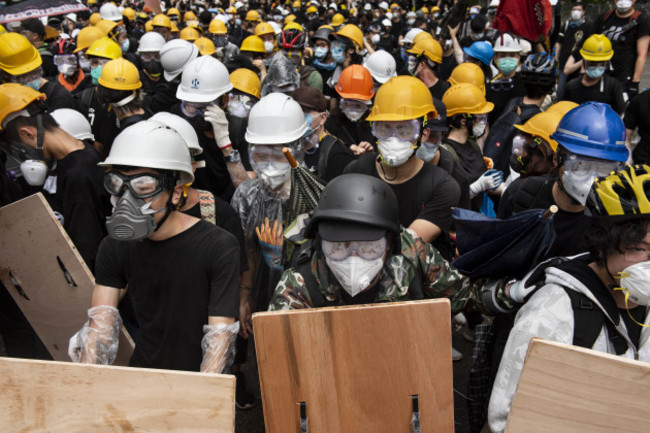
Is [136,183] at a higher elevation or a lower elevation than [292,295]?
higher

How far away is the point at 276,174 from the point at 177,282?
3.99 ft

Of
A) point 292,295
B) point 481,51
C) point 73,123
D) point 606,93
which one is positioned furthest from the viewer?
point 481,51

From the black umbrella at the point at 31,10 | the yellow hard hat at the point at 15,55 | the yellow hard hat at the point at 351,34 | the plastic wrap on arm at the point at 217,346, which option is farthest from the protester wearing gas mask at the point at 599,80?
the yellow hard hat at the point at 15,55

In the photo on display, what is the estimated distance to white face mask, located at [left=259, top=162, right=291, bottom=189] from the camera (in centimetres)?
350

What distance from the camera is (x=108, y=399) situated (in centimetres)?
167

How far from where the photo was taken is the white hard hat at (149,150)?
2.43 m

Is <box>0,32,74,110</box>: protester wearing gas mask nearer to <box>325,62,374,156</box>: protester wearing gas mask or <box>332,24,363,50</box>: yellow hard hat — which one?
<box>325,62,374,156</box>: protester wearing gas mask

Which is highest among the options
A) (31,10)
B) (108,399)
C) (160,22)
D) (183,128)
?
(31,10)

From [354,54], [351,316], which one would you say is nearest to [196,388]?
[351,316]

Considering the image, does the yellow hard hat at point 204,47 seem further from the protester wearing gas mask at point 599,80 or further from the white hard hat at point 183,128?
the protester wearing gas mask at point 599,80

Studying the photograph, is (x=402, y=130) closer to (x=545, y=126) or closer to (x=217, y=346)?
(x=545, y=126)

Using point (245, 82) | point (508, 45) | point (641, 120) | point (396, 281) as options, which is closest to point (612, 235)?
point (396, 281)

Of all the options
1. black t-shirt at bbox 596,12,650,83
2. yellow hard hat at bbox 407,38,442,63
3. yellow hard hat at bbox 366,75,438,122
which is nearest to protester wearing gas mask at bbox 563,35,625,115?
black t-shirt at bbox 596,12,650,83

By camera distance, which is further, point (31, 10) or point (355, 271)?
point (31, 10)
